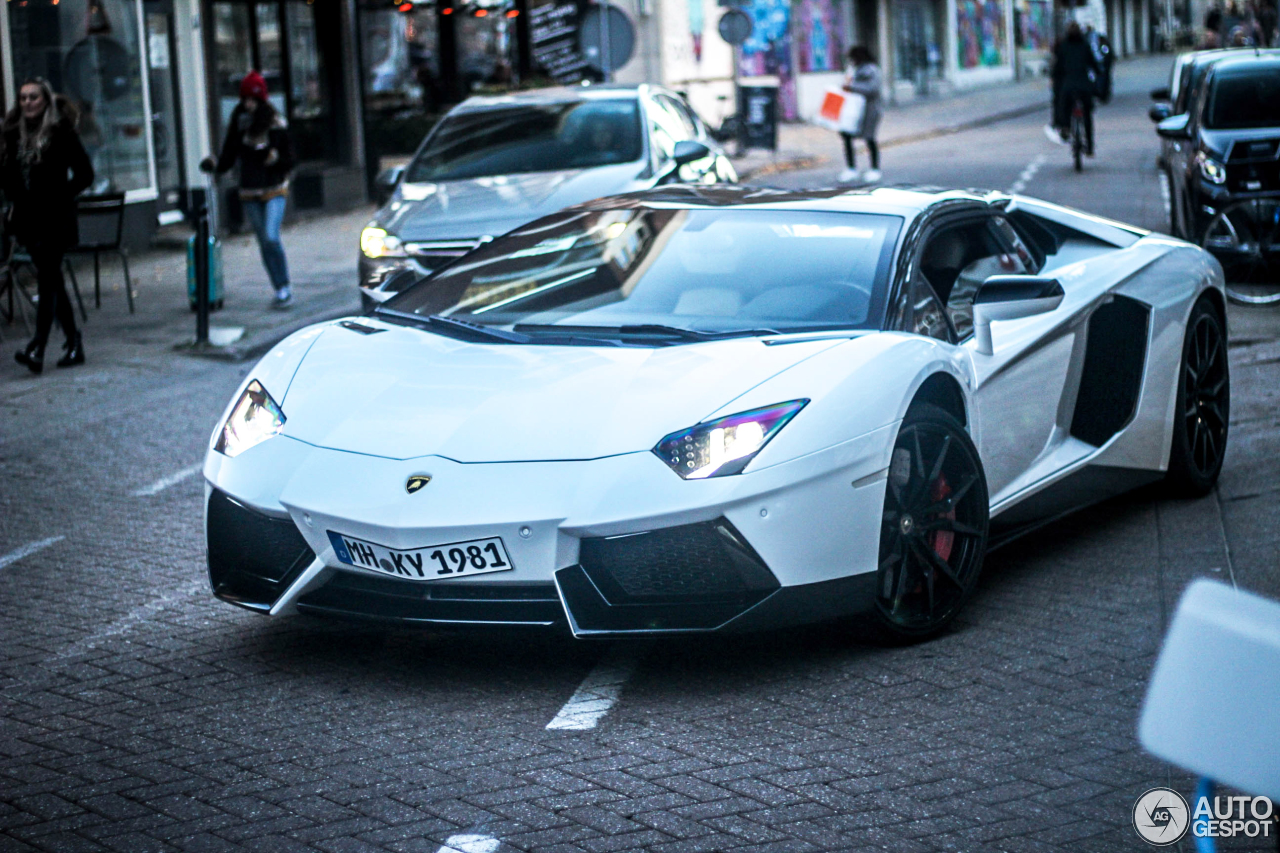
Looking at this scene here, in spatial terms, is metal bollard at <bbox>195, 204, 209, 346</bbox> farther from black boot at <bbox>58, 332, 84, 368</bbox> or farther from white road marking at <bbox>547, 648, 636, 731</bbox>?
white road marking at <bbox>547, 648, 636, 731</bbox>

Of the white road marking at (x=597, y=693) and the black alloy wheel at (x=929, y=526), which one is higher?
the black alloy wheel at (x=929, y=526)

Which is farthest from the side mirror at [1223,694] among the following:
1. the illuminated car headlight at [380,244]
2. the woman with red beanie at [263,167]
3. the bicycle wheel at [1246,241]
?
the woman with red beanie at [263,167]

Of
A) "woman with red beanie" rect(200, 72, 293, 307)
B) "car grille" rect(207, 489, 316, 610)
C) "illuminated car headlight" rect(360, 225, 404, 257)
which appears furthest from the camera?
"woman with red beanie" rect(200, 72, 293, 307)

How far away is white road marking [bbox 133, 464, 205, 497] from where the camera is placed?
7.59 meters

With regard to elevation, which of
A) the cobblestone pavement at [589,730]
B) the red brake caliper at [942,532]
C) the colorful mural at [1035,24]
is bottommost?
the cobblestone pavement at [589,730]

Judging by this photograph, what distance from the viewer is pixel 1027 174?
2303cm

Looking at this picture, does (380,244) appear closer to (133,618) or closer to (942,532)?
(133,618)

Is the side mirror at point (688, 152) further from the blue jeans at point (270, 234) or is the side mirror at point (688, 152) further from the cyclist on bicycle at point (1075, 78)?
the cyclist on bicycle at point (1075, 78)

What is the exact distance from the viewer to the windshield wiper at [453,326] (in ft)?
17.4

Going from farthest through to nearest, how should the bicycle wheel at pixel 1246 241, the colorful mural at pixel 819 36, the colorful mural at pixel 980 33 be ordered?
the colorful mural at pixel 980 33, the colorful mural at pixel 819 36, the bicycle wheel at pixel 1246 241

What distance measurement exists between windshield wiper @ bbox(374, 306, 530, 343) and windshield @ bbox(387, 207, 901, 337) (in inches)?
1.8

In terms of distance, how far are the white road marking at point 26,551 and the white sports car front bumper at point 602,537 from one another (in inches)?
88.1

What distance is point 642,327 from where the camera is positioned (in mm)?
5230

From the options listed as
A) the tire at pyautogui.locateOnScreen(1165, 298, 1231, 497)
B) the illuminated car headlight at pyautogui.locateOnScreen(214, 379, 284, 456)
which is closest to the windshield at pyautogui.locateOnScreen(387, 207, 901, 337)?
the illuminated car headlight at pyautogui.locateOnScreen(214, 379, 284, 456)
